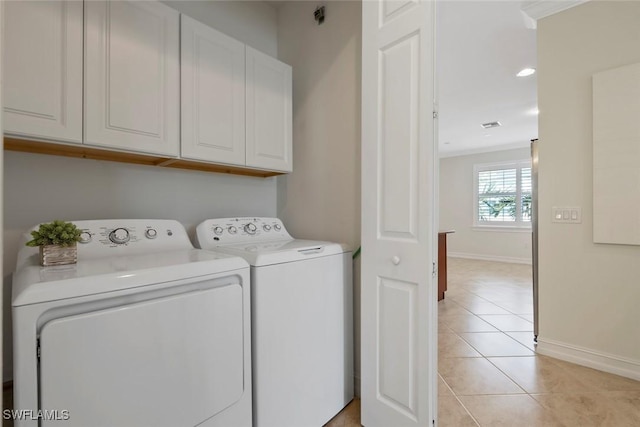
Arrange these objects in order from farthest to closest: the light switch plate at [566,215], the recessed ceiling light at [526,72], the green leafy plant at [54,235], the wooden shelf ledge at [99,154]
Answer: the recessed ceiling light at [526,72] → the light switch plate at [566,215] → the wooden shelf ledge at [99,154] → the green leafy plant at [54,235]

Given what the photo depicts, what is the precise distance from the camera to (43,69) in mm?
1192

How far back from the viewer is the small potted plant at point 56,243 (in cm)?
108

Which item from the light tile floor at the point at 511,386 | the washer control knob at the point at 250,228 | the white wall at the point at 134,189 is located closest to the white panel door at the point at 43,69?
the white wall at the point at 134,189

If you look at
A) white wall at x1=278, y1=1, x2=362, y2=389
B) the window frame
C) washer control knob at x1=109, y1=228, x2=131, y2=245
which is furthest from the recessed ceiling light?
washer control knob at x1=109, y1=228, x2=131, y2=245

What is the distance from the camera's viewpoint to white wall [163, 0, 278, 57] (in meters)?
1.92

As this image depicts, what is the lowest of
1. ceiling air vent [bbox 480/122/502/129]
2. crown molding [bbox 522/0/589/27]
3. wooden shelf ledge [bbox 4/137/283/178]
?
wooden shelf ledge [bbox 4/137/283/178]

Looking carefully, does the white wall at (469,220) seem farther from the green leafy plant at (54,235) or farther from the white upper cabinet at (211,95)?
the green leafy plant at (54,235)

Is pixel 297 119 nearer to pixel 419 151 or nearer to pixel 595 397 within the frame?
pixel 419 151

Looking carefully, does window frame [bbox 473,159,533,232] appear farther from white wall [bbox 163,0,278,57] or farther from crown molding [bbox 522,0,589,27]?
white wall [bbox 163,0,278,57]

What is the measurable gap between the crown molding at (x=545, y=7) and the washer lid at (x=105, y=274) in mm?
2772

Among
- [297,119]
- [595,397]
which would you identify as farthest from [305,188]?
[595,397]

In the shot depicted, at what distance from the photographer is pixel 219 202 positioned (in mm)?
2062

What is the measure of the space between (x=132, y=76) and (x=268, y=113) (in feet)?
2.46

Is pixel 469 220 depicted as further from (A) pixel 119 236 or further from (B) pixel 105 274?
(B) pixel 105 274
